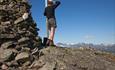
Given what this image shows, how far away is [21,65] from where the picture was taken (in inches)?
586

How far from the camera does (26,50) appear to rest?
1580 cm

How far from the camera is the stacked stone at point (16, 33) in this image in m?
15.0

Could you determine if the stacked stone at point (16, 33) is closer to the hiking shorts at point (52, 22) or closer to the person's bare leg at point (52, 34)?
the person's bare leg at point (52, 34)

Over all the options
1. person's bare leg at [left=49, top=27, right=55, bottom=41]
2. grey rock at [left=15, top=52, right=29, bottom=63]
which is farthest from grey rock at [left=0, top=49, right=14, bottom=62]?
person's bare leg at [left=49, top=27, right=55, bottom=41]

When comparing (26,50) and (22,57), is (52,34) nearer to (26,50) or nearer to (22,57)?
(26,50)

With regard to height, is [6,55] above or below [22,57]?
above

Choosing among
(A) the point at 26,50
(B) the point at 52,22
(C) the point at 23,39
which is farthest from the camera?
(B) the point at 52,22

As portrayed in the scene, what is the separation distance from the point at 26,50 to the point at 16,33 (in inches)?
57.3

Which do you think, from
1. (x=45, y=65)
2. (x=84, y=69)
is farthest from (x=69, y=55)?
(x=45, y=65)

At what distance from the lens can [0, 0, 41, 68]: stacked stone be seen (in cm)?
1495

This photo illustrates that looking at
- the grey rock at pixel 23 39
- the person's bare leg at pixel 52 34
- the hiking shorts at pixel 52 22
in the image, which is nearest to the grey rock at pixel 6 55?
the grey rock at pixel 23 39

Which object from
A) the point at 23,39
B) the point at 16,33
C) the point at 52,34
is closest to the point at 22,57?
the point at 23,39

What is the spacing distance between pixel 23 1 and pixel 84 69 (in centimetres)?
675

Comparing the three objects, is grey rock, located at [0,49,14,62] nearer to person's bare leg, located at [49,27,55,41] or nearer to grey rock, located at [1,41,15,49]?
grey rock, located at [1,41,15,49]
